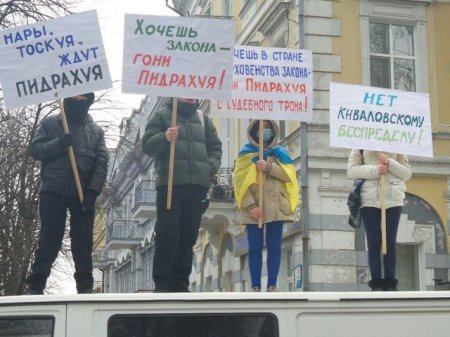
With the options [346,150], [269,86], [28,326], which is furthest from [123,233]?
[28,326]

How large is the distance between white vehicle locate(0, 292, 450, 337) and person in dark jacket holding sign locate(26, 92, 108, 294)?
1.67m

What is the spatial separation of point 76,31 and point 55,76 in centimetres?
51

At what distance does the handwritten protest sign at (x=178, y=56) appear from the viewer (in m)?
7.71

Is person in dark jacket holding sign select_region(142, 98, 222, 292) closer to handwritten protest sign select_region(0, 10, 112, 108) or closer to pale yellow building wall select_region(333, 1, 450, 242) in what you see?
handwritten protest sign select_region(0, 10, 112, 108)

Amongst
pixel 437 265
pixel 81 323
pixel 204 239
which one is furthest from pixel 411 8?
pixel 81 323

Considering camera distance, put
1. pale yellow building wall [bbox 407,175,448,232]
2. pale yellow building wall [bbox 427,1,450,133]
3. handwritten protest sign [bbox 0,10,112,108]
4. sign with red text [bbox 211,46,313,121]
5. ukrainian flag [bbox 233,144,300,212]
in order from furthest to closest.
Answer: pale yellow building wall [bbox 427,1,450,133] → pale yellow building wall [bbox 407,175,448,232] → sign with red text [bbox 211,46,313,121] → ukrainian flag [bbox 233,144,300,212] → handwritten protest sign [bbox 0,10,112,108]

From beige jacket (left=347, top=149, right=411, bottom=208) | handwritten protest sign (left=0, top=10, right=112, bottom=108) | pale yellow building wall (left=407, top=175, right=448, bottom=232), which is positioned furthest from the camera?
pale yellow building wall (left=407, top=175, right=448, bottom=232)

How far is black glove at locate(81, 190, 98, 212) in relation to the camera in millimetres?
6953

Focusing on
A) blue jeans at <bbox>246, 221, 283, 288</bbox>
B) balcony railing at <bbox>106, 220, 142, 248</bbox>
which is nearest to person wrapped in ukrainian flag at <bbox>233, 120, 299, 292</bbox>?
blue jeans at <bbox>246, 221, 283, 288</bbox>

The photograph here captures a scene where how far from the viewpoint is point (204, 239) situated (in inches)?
1059

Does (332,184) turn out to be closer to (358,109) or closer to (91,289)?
(358,109)

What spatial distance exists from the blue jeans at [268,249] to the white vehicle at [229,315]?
7.47ft

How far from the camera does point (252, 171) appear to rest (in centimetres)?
804

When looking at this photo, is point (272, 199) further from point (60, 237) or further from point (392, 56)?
point (392, 56)
